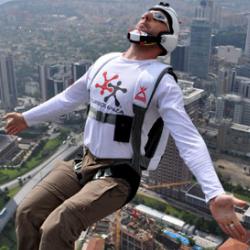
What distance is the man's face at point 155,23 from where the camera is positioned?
0.96 meters

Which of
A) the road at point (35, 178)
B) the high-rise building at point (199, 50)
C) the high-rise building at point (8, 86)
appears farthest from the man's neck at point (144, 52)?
the high-rise building at point (199, 50)

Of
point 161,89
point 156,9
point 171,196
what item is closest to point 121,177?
point 161,89

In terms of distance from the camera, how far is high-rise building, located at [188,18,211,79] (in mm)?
15109

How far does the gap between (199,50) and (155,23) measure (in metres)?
14.7

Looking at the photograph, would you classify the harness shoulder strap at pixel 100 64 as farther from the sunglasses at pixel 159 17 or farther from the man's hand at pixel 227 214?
the man's hand at pixel 227 214

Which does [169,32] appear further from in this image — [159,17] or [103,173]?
[103,173]

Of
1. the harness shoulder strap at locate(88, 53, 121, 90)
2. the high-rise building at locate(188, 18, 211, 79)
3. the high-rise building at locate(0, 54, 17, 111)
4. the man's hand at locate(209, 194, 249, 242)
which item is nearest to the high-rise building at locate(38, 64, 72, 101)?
the high-rise building at locate(0, 54, 17, 111)

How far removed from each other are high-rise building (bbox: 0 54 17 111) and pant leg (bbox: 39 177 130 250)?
12.1 m

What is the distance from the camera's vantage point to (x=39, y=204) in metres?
0.92

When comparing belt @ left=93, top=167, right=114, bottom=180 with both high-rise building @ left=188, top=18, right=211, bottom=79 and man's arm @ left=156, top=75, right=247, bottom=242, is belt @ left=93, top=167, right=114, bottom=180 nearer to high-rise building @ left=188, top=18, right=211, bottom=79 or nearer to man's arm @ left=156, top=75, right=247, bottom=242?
man's arm @ left=156, top=75, right=247, bottom=242

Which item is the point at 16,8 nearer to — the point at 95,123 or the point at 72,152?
the point at 72,152

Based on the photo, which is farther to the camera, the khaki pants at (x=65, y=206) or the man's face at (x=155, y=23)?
the man's face at (x=155, y=23)

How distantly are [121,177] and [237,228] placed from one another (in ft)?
0.97

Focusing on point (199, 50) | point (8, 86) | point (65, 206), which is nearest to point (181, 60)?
point (199, 50)
